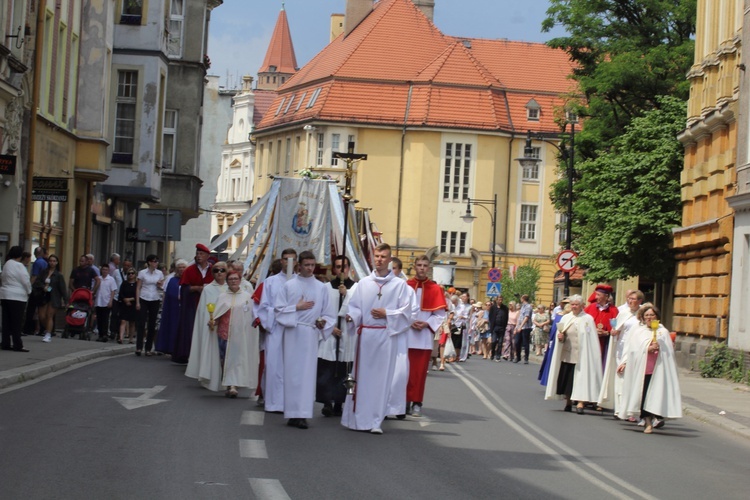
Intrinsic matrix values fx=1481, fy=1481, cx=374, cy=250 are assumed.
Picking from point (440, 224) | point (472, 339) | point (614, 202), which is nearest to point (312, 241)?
point (614, 202)

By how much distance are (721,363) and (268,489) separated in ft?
76.4

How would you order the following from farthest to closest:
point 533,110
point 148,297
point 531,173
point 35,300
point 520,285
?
point 533,110, point 531,173, point 520,285, point 35,300, point 148,297

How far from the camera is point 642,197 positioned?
1777 inches

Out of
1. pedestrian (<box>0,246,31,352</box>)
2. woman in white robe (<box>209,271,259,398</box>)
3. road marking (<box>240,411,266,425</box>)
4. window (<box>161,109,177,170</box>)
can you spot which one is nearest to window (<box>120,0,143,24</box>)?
window (<box>161,109,177,170</box>)

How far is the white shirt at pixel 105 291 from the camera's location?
102 ft

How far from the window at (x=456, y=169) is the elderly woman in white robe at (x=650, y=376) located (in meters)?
76.8

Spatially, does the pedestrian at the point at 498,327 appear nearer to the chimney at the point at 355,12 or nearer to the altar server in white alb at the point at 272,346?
the altar server in white alb at the point at 272,346

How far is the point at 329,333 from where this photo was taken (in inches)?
655

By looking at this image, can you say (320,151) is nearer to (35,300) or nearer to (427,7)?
(427,7)

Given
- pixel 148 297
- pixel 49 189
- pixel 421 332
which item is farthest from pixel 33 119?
pixel 421 332

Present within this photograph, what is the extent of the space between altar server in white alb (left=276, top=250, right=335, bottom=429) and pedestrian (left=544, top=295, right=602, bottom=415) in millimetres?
5812

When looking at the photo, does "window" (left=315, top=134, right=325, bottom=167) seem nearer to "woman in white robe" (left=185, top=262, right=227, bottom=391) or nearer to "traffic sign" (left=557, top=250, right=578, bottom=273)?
"traffic sign" (left=557, top=250, right=578, bottom=273)

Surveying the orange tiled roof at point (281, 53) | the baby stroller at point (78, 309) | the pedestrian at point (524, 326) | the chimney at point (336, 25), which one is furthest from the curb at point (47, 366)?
the orange tiled roof at point (281, 53)

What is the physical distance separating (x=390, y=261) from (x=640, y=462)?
13.1 ft
